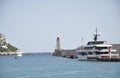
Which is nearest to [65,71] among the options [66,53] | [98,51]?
[98,51]

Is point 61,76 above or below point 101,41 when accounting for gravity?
below

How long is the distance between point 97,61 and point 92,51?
2382mm

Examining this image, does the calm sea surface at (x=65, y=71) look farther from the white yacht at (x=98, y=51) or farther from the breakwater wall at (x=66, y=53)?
the breakwater wall at (x=66, y=53)

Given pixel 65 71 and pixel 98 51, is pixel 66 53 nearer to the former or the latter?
pixel 98 51

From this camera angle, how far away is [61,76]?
170 feet

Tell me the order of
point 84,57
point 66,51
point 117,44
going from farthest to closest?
point 66,51, point 117,44, point 84,57

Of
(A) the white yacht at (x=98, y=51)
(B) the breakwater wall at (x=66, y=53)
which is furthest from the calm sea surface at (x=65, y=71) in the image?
(B) the breakwater wall at (x=66, y=53)

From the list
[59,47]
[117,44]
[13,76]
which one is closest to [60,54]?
[59,47]

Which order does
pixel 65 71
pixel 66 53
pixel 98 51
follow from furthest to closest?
pixel 66 53 < pixel 98 51 < pixel 65 71

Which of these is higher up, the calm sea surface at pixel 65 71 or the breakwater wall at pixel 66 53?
the breakwater wall at pixel 66 53

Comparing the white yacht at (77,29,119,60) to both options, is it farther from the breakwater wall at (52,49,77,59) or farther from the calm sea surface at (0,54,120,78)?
the breakwater wall at (52,49,77,59)

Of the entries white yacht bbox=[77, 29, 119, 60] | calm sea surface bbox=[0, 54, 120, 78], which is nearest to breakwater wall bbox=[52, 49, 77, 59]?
white yacht bbox=[77, 29, 119, 60]

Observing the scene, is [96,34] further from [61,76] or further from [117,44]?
[61,76]

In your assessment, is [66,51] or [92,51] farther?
[66,51]
